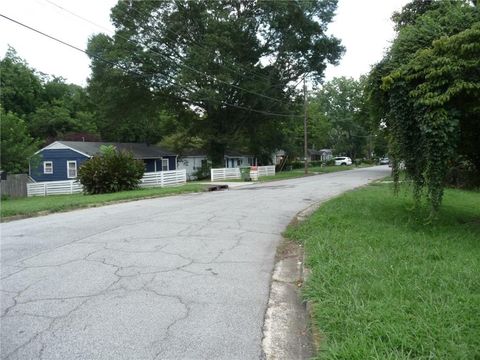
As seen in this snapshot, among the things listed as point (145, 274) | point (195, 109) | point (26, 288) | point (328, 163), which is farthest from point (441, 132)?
point (328, 163)

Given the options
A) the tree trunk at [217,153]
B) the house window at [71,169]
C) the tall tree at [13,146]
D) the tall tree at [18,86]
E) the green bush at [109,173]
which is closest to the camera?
the green bush at [109,173]

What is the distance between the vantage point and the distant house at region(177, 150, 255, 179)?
42.5 metres

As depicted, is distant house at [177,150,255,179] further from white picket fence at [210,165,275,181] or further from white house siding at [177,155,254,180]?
white picket fence at [210,165,275,181]

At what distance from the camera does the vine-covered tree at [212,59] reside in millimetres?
29969

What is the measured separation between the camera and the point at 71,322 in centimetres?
391

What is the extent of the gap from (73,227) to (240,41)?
26.0m

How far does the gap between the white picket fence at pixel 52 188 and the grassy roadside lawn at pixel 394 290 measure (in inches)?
943

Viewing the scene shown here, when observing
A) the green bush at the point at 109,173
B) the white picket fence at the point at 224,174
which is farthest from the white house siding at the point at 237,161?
the green bush at the point at 109,173

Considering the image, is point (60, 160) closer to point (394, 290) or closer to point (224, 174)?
point (224, 174)

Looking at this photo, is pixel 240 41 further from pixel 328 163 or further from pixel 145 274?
pixel 328 163

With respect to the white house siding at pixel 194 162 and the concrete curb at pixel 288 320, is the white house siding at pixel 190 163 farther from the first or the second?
the concrete curb at pixel 288 320

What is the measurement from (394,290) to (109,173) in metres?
19.1

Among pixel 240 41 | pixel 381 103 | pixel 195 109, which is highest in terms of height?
pixel 240 41

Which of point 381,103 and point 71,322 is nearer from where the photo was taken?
point 71,322
